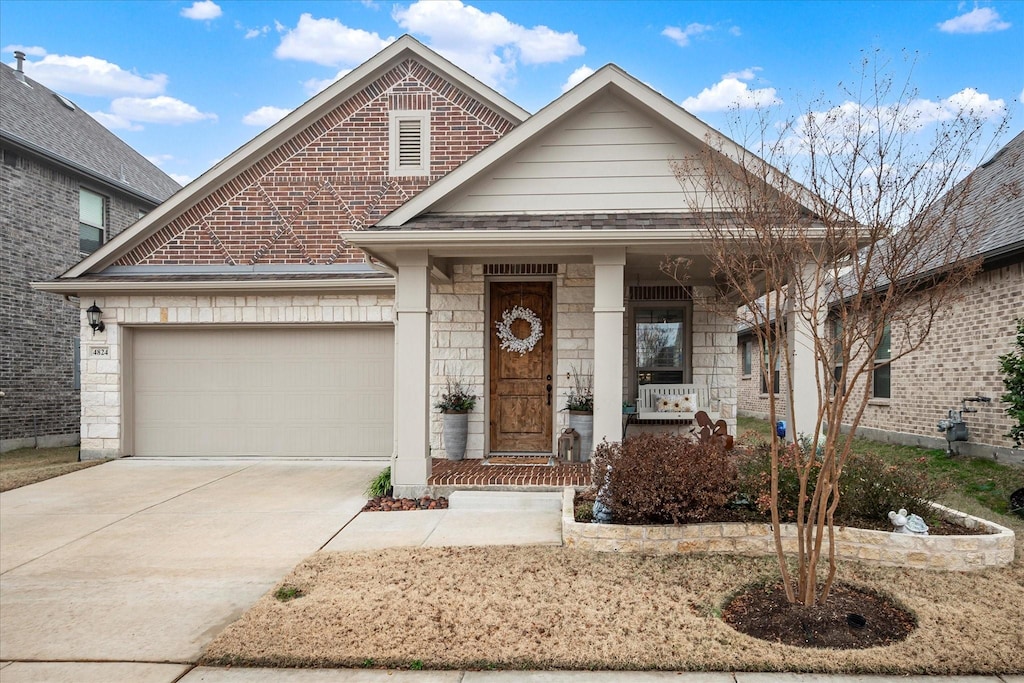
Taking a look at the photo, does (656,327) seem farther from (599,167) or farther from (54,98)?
(54,98)

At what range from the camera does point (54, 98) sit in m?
15.8

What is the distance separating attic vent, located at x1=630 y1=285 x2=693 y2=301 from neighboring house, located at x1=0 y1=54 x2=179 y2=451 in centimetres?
1195

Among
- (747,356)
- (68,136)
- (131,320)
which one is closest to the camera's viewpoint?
(131,320)

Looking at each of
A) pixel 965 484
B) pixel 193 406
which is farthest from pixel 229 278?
pixel 965 484

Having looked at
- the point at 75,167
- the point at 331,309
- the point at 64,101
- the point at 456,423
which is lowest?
the point at 456,423

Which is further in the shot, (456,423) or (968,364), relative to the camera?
(968,364)

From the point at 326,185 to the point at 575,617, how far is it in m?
8.78

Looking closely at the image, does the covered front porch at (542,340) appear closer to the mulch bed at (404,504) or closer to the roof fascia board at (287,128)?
the mulch bed at (404,504)

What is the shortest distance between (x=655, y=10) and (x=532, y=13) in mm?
3089

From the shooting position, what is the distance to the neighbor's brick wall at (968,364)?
9148 millimetres

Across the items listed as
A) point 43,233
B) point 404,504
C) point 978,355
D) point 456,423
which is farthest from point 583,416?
point 43,233

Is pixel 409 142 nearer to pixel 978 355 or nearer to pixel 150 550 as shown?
pixel 150 550

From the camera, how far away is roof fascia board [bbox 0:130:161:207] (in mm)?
12102

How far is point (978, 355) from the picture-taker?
32.1ft
